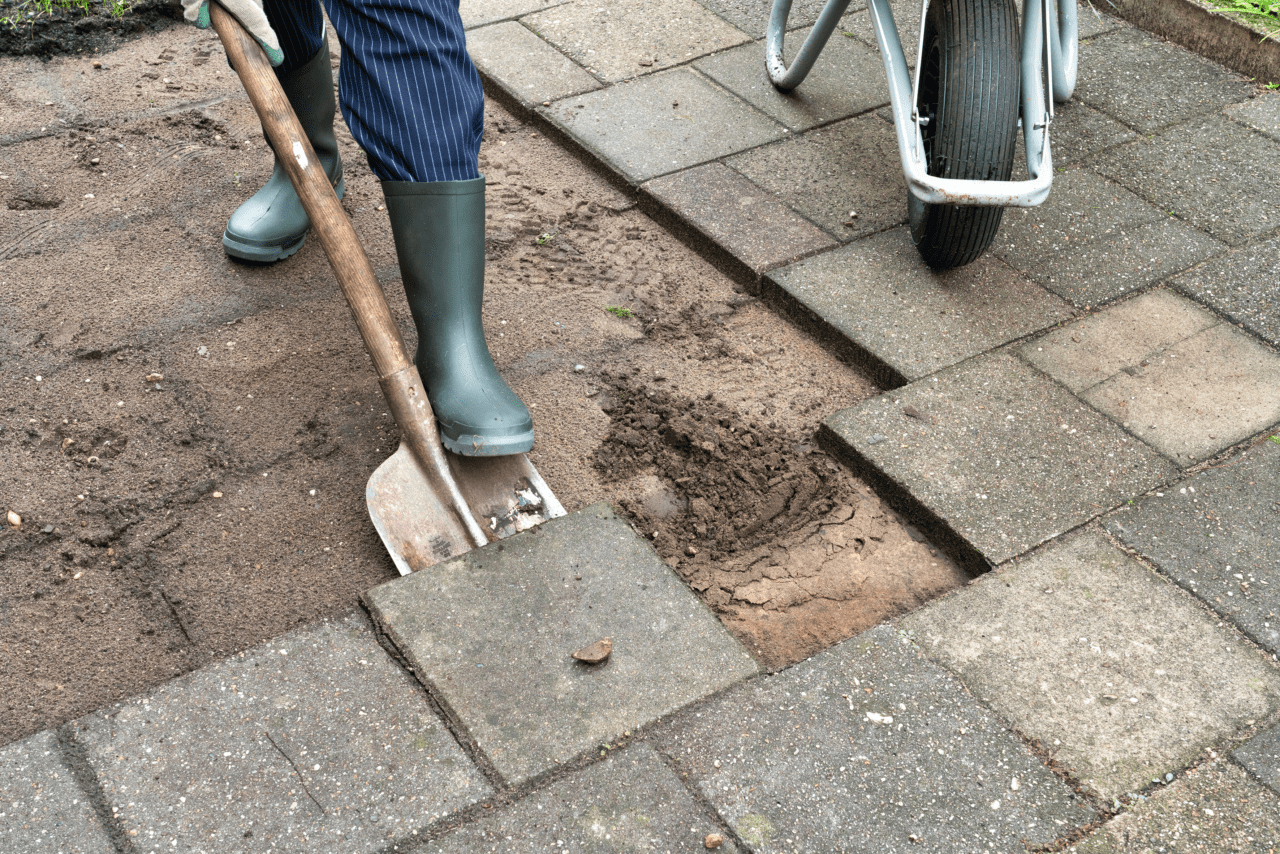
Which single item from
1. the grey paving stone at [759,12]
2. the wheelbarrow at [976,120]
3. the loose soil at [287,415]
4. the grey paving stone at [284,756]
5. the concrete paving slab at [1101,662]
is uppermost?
the wheelbarrow at [976,120]

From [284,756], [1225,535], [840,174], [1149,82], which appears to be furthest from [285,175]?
[1149,82]

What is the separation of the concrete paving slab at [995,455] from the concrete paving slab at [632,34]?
1.78 m

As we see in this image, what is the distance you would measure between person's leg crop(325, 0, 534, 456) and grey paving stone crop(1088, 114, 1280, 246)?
1.99 m

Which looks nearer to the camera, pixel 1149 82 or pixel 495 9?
pixel 1149 82

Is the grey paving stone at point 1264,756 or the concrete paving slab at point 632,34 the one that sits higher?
the concrete paving slab at point 632,34

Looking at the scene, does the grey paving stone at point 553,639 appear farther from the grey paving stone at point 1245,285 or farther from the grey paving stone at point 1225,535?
the grey paving stone at point 1245,285

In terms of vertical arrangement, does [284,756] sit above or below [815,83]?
below

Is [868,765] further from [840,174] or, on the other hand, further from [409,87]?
[840,174]

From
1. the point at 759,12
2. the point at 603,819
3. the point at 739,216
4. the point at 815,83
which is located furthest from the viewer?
the point at 759,12


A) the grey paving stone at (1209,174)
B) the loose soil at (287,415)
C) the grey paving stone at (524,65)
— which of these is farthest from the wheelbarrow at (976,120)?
the grey paving stone at (524,65)

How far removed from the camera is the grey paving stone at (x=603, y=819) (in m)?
1.51

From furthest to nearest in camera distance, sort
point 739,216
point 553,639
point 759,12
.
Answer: point 759,12 → point 739,216 → point 553,639

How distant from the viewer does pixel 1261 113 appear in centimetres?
340

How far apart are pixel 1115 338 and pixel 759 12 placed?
2080 millimetres
